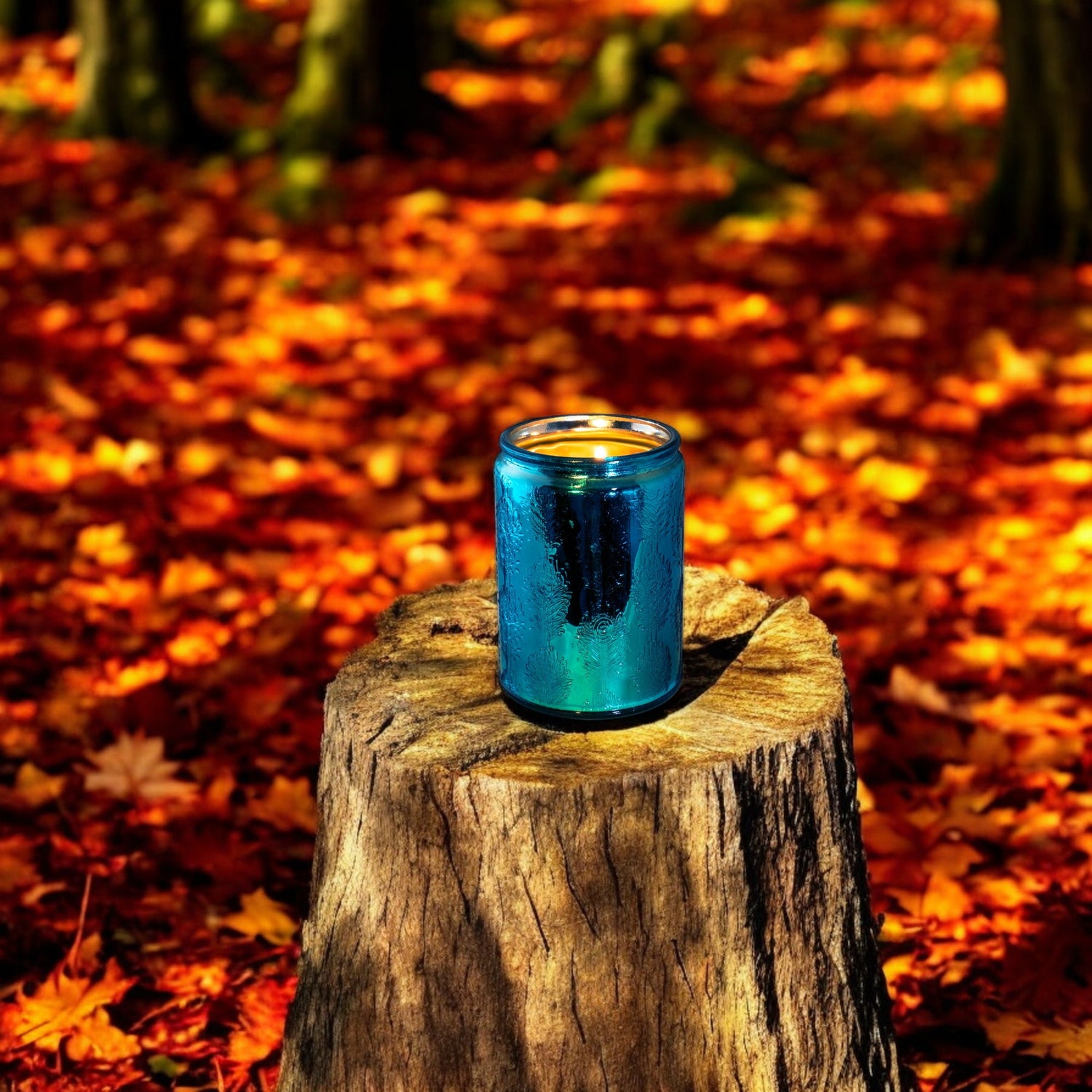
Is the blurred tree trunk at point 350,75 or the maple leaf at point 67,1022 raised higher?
the blurred tree trunk at point 350,75

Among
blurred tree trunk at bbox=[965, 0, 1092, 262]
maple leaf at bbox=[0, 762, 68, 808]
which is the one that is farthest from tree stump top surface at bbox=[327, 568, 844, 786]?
blurred tree trunk at bbox=[965, 0, 1092, 262]

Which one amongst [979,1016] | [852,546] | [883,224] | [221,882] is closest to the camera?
[979,1016]

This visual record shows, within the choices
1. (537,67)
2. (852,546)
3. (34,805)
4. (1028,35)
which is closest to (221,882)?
(34,805)

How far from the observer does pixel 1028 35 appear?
18.7 feet

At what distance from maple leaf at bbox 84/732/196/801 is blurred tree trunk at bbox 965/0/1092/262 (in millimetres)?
4451

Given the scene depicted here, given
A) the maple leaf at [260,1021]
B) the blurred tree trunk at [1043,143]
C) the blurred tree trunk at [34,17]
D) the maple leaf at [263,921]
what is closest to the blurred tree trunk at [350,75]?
the blurred tree trunk at [1043,143]

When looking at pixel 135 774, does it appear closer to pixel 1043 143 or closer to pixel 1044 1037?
pixel 1044 1037

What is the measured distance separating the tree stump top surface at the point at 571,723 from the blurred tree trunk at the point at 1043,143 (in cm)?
435

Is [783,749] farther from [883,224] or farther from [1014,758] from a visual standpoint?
[883,224]

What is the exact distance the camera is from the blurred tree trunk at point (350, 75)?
791 centimetres

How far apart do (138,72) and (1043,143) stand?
4998 millimetres

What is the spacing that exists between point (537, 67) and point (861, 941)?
9.36 m

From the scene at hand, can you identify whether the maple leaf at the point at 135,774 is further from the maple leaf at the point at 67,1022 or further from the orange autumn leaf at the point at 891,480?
the orange autumn leaf at the point at 891,480

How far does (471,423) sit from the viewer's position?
16.2 ft
